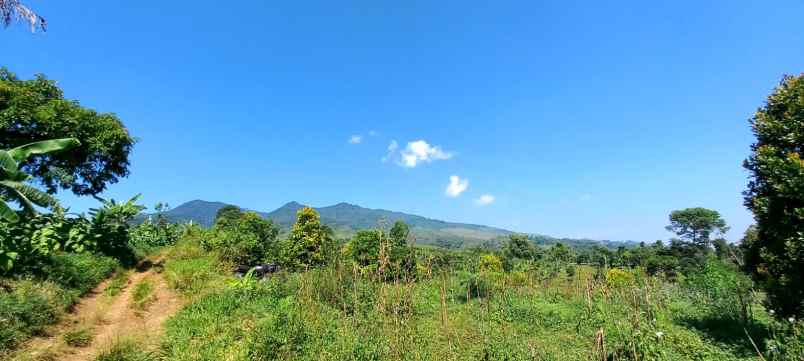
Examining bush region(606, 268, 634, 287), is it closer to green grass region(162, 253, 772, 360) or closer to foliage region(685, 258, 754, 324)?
green grass region(162, 253, 772, 360)

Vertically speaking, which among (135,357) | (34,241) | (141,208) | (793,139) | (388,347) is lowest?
(135,357)

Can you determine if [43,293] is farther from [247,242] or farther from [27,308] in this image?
[247,242]

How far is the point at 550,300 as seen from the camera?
400 inches

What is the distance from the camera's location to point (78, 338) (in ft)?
17.6

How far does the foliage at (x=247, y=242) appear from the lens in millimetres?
10992

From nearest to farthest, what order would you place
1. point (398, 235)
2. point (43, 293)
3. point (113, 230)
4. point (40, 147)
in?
1. point (43, 293)
2. point (398, 235)
3. point (40, 147)
4. point (113, 230)

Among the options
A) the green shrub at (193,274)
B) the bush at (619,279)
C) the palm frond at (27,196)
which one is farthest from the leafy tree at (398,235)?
the palm frond at (27,196)

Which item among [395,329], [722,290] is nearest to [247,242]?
[395,329]

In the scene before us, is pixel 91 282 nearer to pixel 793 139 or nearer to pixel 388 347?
pixel 388 347

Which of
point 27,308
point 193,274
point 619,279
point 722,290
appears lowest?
point 27,308

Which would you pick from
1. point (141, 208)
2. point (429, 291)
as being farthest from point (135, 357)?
Answer: point (141, 208)

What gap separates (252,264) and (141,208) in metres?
5.46

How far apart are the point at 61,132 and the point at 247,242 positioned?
9.02 meters

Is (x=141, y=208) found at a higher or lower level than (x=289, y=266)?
→ higher
